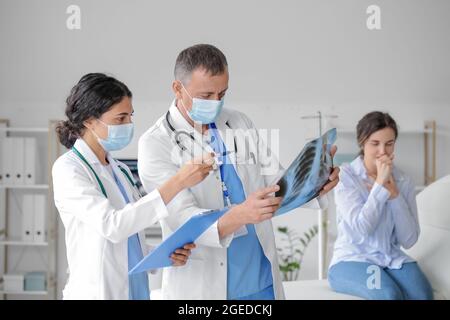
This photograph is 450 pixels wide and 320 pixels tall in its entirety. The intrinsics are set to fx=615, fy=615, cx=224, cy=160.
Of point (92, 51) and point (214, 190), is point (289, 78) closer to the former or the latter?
point (92, 51)

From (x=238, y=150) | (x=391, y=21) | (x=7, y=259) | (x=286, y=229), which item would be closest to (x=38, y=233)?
(x=7, y=259)

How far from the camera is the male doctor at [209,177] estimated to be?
3.80ft

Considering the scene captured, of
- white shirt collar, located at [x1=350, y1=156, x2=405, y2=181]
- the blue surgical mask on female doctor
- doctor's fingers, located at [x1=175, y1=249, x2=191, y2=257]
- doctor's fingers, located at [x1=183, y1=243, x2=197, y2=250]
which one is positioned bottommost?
doctor's fingers, located at [x1=175, y1=249, x2=191, y2=257]

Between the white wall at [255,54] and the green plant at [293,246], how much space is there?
0.55 metres

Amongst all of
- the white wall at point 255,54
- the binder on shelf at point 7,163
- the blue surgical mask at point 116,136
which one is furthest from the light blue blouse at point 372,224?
the binder on shelf at point 7,163

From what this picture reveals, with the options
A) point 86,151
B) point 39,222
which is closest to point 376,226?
point 86,151

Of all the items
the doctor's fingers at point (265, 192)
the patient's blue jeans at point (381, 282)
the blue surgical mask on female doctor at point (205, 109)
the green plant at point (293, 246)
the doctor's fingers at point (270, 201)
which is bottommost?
the green plant at point (293, 246)

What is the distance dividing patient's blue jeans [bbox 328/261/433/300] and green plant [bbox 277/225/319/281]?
4.71 ft

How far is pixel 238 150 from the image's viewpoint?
122 cm

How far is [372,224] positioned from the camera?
1.88 metres

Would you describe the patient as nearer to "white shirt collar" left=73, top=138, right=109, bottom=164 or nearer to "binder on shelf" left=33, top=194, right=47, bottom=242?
"white shirt collar" left=73, top=138, right=109, bottom=164

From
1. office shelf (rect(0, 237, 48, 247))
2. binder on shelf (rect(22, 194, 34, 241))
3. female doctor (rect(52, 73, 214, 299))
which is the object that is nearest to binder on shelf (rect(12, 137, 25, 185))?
binder on shelf (rect(22, 194, 34, 241))

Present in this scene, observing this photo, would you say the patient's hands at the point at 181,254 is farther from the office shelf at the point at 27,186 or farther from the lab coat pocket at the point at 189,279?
the office shelf at the point at 27,186

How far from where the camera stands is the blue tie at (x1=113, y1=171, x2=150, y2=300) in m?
1.09
